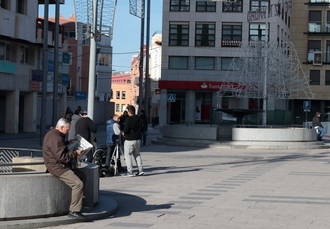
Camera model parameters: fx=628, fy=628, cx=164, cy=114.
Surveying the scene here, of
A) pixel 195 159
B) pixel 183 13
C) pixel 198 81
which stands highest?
pixel 183 13

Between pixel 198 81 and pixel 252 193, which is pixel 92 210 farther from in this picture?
pixel 198 81

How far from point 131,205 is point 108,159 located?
535cm

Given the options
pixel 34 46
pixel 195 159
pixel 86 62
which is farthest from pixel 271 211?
pixel 86 62

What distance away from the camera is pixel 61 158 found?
29.7ft

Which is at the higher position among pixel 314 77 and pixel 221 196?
pixel 314 77

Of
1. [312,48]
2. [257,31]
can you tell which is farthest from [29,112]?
[312,48]

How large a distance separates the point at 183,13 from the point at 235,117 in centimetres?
2808

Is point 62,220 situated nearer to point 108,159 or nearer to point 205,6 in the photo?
point 108,159

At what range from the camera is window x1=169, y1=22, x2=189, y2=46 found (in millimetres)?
63219

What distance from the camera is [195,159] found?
77.9 feet

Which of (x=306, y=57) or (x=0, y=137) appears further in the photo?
(x=306, y=57)

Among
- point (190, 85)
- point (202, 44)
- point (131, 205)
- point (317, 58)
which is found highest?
point (202, 44)

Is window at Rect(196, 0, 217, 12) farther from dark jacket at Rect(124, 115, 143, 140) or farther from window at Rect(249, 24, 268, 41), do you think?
dark jacket at Rect(124, 115, 143, 140)

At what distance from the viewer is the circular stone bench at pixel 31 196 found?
890 centimetres
